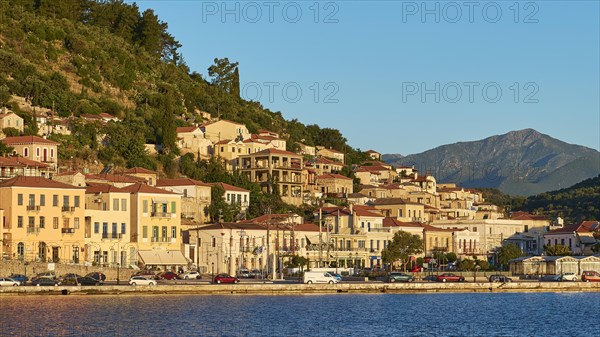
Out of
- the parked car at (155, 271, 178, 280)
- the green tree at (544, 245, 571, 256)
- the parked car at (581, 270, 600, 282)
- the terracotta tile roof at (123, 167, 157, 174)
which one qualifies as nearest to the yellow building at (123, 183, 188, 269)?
the parked car at (155, 271, 178, 280)

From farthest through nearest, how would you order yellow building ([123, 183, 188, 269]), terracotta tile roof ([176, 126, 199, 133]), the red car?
terracotta tile roof ([176, 126, 199, 133]) → yellow building ([123, 183, 188, 269]) → the red car

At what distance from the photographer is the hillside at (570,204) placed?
175500 millimetres

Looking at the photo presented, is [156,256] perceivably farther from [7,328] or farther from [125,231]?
[7,328]

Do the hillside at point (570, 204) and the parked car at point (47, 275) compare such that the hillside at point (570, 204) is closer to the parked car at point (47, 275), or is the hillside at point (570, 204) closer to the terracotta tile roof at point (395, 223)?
the terracotta tile roof at point (395, 223)

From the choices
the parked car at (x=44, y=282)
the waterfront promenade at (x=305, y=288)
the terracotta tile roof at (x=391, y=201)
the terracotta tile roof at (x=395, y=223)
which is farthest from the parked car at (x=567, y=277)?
the parked car at (x=44, y=282)

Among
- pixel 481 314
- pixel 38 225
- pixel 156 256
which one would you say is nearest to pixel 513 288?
pixel 481 314

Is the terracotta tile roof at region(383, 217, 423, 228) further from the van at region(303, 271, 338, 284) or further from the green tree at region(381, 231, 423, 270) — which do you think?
the van at region(303, 271, 338, 284)

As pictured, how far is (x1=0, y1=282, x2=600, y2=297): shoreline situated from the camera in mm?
78312

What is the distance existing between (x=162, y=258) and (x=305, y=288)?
1619 cm

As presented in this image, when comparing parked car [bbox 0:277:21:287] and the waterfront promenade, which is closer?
parked car [bbox 0:277:21:287]

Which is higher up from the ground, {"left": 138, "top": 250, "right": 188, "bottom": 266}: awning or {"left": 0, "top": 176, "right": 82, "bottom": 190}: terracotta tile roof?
{"left": 0, "top": 176, "right": 82, "bottom": 190}: terracotta tile roof

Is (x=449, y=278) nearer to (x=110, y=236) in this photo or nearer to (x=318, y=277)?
(x=318, y=277)

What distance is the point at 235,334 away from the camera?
2357 inches

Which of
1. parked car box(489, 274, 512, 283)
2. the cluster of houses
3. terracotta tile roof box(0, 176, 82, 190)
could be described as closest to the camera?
terracotta tile roof box(0, 176, 82, 190)
